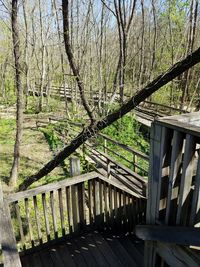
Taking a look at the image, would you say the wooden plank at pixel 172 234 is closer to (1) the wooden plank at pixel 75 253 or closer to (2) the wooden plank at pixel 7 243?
(1) the wooden plank at pixel 75 253

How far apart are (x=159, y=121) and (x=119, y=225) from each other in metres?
2.13

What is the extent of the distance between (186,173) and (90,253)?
1.86 m

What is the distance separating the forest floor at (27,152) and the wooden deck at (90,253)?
3528mm

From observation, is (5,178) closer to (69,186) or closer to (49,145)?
(49,145)

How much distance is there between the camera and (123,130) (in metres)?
10.4

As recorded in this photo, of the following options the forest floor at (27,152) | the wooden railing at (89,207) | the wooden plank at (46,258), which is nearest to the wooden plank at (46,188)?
the wooden railing at (89,207)

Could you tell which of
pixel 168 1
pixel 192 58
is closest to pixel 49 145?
pixel 192 58

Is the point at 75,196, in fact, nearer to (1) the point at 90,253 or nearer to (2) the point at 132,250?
(1) the point at 90,253

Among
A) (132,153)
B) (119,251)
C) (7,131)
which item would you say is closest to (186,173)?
(119,251)

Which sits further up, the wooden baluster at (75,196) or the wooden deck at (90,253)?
the wooden baluster at (75,196)

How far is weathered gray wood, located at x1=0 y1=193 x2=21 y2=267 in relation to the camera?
1461 millimetres

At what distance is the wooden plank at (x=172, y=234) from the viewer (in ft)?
6.39

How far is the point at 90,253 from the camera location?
3035 mm

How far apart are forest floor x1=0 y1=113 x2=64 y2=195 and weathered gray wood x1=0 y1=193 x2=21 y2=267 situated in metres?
4.61
